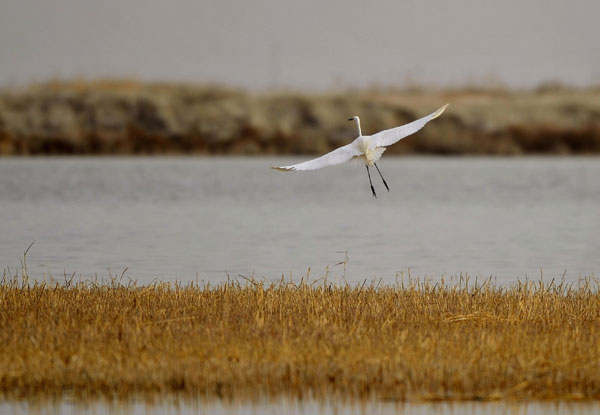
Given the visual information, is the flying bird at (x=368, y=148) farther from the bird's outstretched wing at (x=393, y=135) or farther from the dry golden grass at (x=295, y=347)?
the dry golden grass at (x=295, y=347)

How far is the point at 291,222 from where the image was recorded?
108 ft

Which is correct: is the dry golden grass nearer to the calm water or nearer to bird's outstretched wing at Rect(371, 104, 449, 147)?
bird's outstretched wing at Rect(371, 104, 449, 147)

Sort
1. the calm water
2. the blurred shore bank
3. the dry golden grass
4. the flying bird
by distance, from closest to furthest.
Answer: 1. the dry golden grass
2. the flying bird
3. the calm water
4. the blurred shore bank

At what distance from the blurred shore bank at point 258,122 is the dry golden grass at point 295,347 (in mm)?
59896

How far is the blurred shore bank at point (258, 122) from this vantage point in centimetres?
7694

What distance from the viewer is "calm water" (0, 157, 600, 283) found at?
2198cm

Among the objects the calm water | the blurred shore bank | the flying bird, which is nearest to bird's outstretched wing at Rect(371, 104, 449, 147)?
the flying bird

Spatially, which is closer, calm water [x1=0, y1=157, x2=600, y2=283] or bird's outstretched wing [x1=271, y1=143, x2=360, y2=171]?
bird's outstretched wing [x1=271, y1=143, x2=360, y2=171]

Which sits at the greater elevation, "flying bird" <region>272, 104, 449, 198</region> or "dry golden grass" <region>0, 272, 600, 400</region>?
"flying bird" <region>272, 104, 449, 198</region>

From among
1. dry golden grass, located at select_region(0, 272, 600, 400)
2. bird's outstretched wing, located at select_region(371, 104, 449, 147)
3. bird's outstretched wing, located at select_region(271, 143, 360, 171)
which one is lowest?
dry golden grass, located at select_region(0, 272, 600, 400)

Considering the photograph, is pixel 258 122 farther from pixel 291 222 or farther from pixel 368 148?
pixel 368 148

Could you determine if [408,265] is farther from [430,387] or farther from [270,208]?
[270,208]

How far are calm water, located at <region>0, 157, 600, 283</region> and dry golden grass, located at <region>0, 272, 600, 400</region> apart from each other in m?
4.97

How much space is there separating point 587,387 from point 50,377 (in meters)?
4.86
